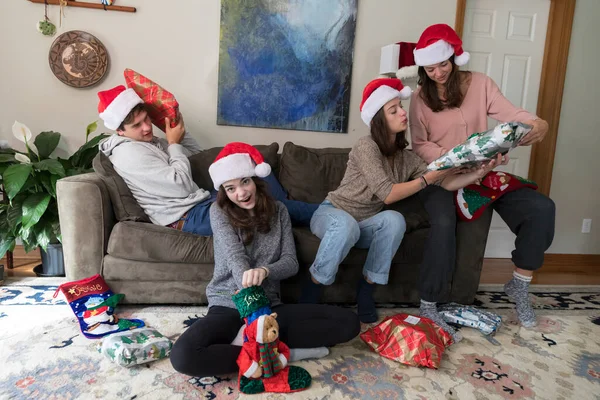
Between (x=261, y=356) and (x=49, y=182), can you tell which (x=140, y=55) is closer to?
(x=49, y=182)

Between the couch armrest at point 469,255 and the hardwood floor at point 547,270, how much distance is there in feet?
1.67

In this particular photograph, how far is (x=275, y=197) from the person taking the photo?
2.30m

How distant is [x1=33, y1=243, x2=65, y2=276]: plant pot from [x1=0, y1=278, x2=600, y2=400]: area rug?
37 cm

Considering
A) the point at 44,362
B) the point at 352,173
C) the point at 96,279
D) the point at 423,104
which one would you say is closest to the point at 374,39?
the point at 423,104

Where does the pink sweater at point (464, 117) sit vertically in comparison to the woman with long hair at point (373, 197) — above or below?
above

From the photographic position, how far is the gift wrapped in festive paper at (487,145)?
1753mm

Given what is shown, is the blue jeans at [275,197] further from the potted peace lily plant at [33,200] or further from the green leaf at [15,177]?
the green leaf at [15,177]

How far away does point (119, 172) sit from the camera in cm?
209

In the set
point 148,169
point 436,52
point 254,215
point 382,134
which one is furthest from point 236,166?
point 436,52

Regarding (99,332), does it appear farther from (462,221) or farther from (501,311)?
(501,311)

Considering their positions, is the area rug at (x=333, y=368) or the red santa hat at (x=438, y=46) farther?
the red santa hat at (x=438, y=46)

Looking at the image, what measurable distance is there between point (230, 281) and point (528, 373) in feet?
3.89

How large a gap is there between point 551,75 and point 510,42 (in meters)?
0.38

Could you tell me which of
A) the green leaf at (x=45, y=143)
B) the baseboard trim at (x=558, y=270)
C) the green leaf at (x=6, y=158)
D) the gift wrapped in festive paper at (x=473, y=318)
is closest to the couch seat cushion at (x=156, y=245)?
the green leaf at (x=6, y=158)
